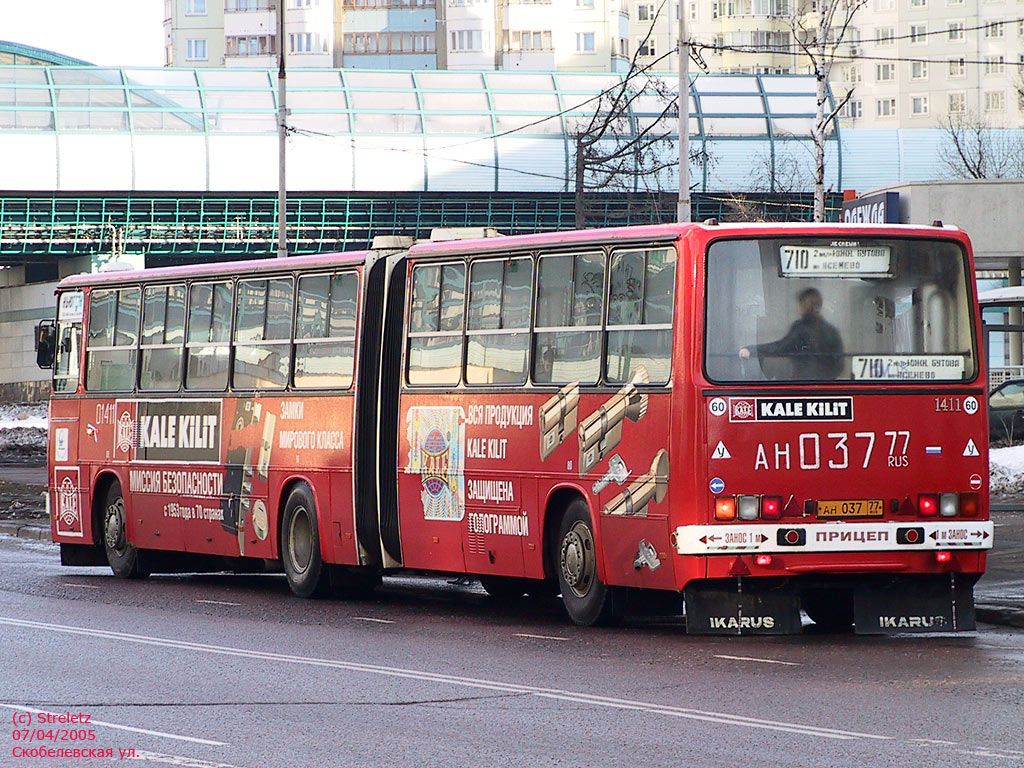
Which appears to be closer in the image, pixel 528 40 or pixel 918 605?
pixel 918 605

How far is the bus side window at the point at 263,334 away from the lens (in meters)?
18.8

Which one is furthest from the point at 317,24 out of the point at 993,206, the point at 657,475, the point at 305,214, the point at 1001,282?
the point at 657,475

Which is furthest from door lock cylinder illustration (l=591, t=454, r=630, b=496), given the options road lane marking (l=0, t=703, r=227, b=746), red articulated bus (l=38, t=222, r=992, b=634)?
road lane marking (l=0, t=703, r=227, b=746)

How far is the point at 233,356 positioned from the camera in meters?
19.5

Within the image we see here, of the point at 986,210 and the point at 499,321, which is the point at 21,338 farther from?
the point at 499,321

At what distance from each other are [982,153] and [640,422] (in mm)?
54651

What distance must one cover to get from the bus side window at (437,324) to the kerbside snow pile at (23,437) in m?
30.2

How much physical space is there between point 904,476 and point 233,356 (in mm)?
7745

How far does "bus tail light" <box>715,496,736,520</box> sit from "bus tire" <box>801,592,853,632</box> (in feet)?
6.08

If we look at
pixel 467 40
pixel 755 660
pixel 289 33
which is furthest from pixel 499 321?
pixel 289 33

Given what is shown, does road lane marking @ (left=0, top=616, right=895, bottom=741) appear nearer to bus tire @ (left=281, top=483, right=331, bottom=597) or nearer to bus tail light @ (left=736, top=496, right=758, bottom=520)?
bus tail light @ (left=736, top=496, right=758, bottom=520)

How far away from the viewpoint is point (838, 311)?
14094 millimetres

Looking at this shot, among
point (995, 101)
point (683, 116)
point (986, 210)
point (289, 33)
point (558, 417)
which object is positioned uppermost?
point (289, 33)

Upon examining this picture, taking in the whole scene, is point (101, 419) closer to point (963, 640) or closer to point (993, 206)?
point (963, 640)
